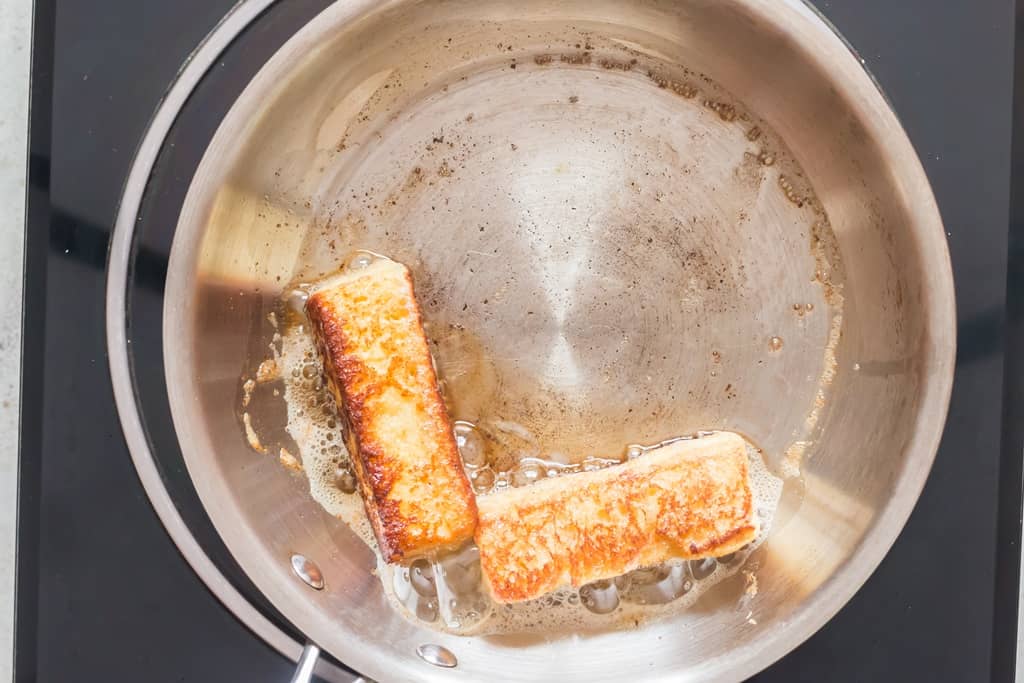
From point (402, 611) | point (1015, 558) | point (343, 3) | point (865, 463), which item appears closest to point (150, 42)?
point (343, 3)

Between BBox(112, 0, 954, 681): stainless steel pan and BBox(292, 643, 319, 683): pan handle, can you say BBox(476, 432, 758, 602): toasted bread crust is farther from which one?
BBox(292, 643, 319, 683): pan handle

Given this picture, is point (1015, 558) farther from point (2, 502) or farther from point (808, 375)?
point (2, 502)

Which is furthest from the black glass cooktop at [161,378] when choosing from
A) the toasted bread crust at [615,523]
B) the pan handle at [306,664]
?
the toasted bread crust at [615,523]

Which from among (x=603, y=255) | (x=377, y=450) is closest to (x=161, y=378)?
(x=377, y=450)

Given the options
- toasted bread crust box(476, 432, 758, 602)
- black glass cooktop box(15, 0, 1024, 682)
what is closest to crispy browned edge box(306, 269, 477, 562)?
toasted bread crust box(476, 432, 758, 602)

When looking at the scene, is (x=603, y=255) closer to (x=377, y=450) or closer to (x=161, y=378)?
(x=377, y=450)

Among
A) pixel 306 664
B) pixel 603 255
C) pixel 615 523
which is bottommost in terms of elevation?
pixel 306 664
